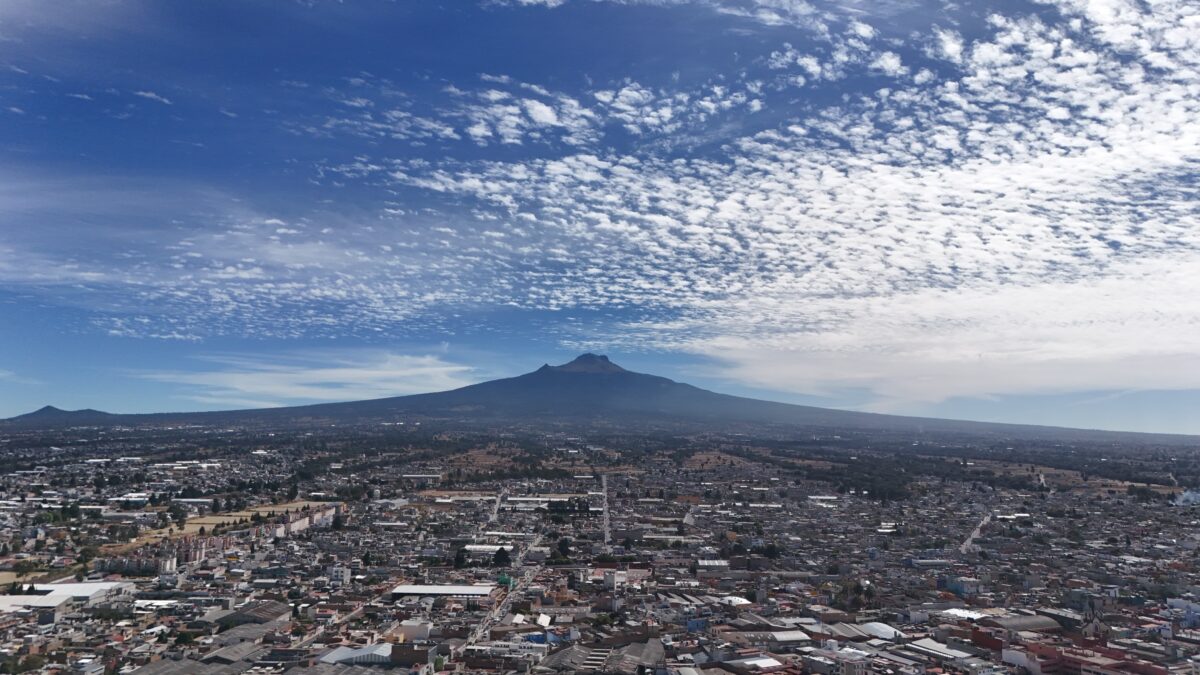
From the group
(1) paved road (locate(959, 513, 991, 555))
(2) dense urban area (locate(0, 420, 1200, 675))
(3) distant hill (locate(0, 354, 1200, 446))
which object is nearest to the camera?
(2) dense urban area (locate(0, 420, 1200, 675))

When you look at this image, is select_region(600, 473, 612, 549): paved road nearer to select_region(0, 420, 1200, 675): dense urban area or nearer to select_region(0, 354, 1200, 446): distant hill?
select_region(0, 420, 1200, 675): dense urban area

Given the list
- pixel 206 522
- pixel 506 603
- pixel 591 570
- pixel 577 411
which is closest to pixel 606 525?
pixel 591 570

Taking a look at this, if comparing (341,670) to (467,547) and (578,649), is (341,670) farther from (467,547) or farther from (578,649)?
(467,547)

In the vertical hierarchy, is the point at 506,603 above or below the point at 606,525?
below

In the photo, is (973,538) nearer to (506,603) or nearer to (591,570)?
(591,570)

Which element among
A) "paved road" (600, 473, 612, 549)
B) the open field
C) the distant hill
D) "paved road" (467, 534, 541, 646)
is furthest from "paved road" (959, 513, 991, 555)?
the distant hill

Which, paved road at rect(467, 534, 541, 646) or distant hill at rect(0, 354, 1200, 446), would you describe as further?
distant hill at rect(0, 354, 1200, 446)
